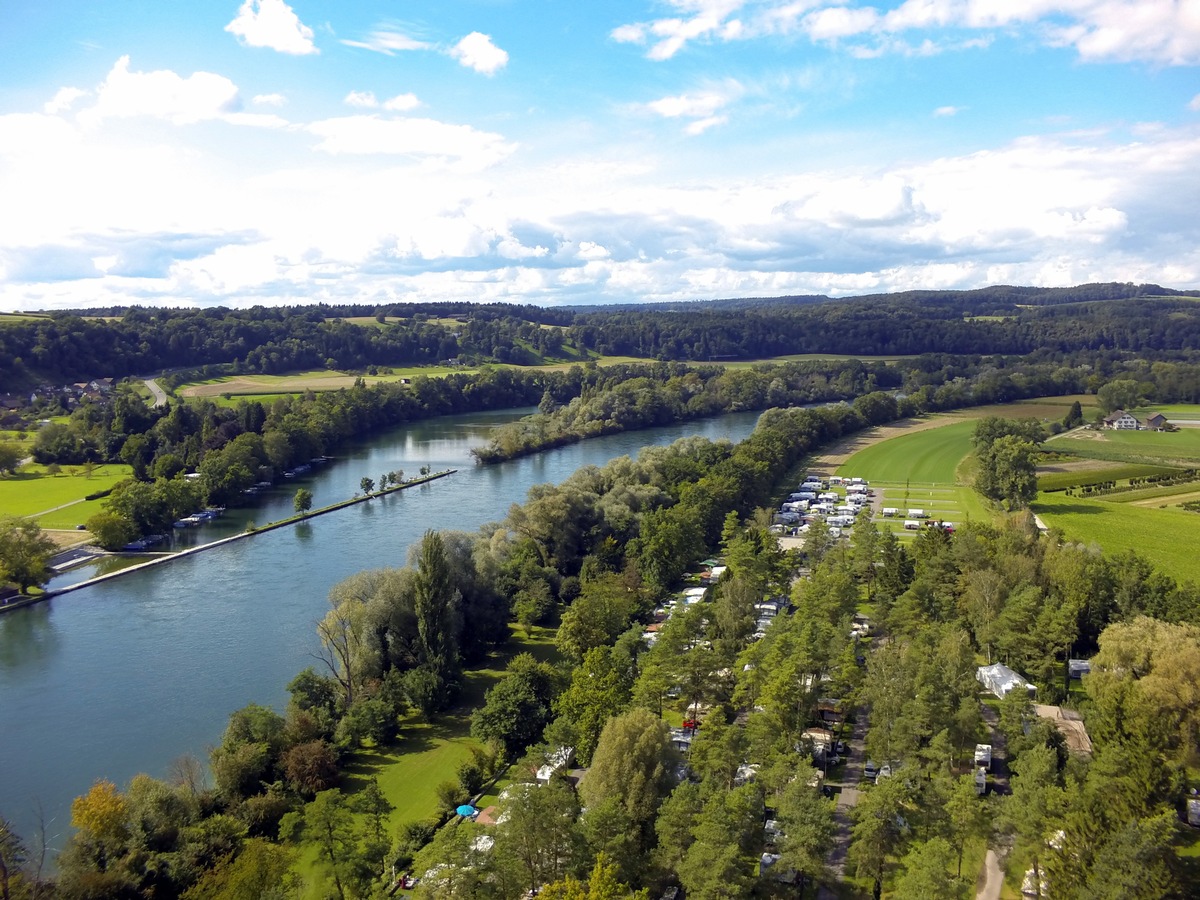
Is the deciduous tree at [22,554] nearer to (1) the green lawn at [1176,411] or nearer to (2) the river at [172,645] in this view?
(2) the river at [172,645]

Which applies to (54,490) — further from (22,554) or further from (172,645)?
(172,645)

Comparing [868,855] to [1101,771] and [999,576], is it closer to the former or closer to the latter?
[1101,771]

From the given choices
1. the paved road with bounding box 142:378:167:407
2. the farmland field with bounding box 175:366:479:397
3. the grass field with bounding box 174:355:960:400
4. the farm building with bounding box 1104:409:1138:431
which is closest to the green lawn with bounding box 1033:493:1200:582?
the farm building with bounding box 1104:409:1138:431

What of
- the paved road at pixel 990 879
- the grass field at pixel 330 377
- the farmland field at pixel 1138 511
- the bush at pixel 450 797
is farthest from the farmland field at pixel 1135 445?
the bush at pixel 450 797

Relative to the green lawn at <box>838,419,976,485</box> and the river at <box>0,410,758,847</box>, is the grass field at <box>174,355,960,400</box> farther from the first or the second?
the river at <box>0,410,758,847</box>

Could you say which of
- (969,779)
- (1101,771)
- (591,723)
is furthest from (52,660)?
(1101,771)

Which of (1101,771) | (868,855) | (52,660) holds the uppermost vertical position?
(1101,771)

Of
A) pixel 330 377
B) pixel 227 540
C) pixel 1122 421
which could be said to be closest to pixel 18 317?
pixel 330 377
